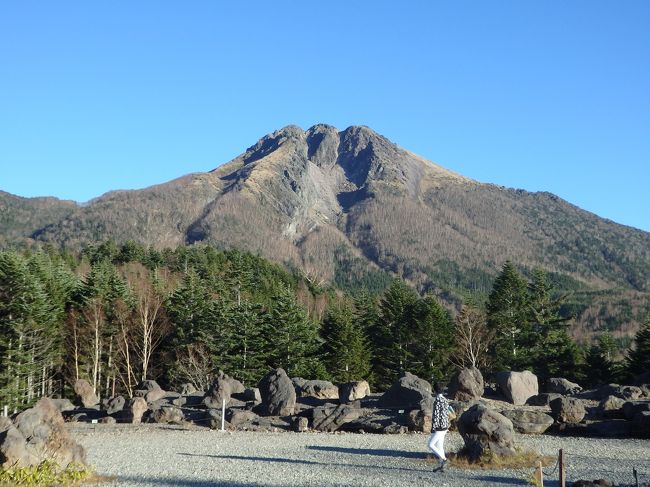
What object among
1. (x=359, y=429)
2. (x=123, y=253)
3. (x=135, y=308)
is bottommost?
(x=359, y=429)

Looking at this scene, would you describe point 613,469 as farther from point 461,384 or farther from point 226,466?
point 461,384

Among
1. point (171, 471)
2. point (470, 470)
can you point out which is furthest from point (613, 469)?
point (171, 471)

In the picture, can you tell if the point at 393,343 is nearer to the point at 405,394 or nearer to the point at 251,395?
the point at 251,395

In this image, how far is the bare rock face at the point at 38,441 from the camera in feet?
47.6

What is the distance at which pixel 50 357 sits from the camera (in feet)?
137

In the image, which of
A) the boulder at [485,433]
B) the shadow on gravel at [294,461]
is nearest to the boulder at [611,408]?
the boulder at [485,433]

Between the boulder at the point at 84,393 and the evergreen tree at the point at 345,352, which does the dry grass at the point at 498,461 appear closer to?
the boulder at the point at 84,393

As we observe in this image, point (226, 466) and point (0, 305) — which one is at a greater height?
point (0, 305)

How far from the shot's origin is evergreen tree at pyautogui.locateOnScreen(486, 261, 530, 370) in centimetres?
5203

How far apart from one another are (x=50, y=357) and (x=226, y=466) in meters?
28.8

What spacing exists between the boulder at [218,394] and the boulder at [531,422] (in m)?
14.8

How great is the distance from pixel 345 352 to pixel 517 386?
19246mm

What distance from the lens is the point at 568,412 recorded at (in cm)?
2481

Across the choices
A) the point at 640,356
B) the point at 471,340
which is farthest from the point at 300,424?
the point at 640,356
